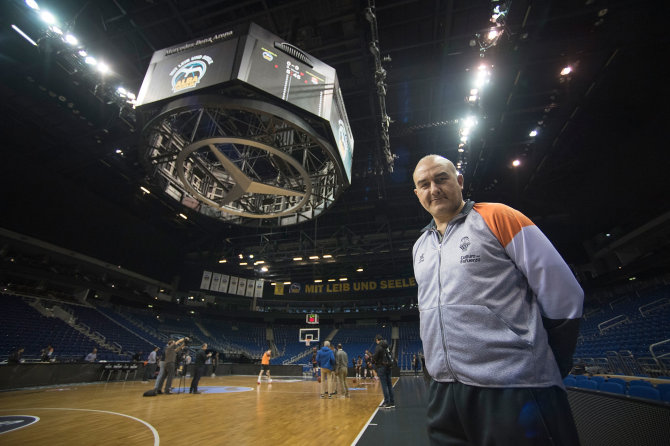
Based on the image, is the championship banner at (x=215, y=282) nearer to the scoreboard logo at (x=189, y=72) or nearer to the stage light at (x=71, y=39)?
the stage light at (x=71, y=39)

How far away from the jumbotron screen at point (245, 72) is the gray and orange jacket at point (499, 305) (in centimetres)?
623

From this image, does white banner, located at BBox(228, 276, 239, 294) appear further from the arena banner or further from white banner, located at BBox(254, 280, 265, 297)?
the arena banner

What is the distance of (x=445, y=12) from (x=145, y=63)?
10.4 m

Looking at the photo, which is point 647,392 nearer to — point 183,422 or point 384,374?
point 384,374

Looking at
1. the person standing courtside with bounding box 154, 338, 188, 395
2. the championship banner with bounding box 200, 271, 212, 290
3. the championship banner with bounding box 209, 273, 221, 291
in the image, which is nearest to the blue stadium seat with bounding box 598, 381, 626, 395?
the person standing courtside with bounding box 154, 338, 188, 395

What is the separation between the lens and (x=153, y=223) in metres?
21.3

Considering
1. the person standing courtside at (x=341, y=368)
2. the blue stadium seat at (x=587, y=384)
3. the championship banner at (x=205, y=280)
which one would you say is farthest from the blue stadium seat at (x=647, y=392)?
the championship banner at (x=205, y=280)

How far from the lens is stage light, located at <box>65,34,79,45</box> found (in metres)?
8.70

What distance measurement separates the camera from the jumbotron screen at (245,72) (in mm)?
6301

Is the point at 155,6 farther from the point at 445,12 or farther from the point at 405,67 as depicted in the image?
the point at 445,12

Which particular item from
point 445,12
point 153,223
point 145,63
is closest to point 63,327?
point 153,223

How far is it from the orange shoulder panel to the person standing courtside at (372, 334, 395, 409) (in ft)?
20.5

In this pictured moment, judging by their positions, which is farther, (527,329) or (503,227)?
(503,227)

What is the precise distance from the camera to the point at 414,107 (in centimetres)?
1110
